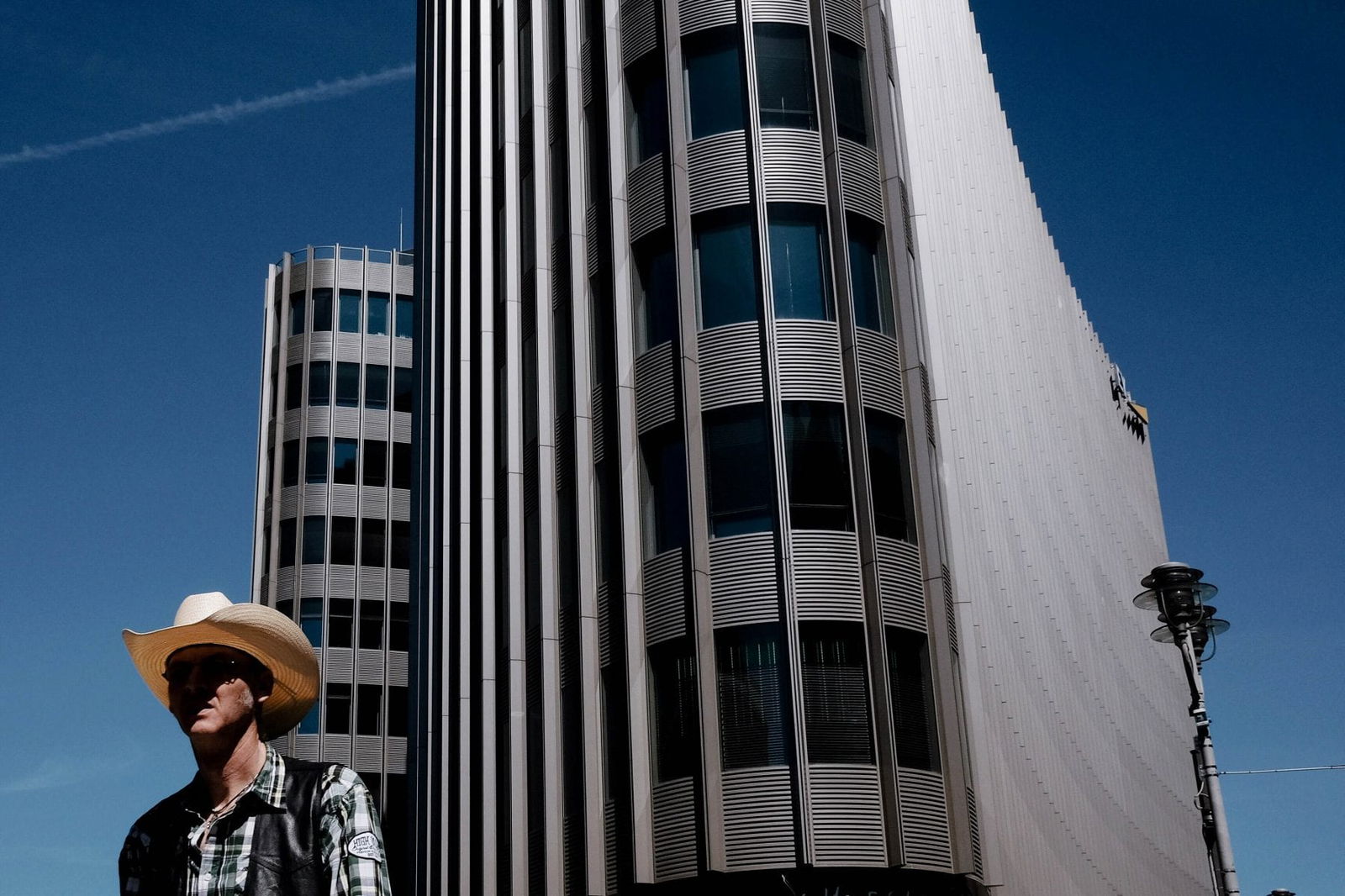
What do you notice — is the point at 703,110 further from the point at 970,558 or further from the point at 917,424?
the point at 970,558

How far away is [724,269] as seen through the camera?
2847 centimetres

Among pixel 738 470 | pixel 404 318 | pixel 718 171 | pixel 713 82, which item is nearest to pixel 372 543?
pixel 404 318

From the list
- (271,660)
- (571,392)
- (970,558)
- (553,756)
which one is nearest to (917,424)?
(970,558)

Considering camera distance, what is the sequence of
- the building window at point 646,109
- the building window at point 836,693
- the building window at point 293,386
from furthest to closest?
the building window at point 293,386
the building window at point 646,109
the building window at point 836,693

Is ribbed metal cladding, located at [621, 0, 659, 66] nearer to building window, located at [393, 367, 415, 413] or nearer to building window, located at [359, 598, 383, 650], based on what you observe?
building window, located at [359, 598, 383, 650]

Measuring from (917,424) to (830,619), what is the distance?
4356mm

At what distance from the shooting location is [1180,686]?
210ft

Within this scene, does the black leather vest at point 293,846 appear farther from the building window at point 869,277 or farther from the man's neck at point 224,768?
the building window at point 869,277

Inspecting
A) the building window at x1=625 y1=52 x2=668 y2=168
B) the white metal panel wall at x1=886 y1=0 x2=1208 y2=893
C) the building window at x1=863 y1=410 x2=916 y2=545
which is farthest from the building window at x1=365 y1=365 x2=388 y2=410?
the building window at x1=863 y1=410 x2=916 y2=545

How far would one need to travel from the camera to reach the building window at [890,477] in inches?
1061

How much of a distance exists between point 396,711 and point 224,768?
5576cm

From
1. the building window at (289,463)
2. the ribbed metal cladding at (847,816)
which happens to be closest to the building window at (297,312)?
the building window at (289,463)

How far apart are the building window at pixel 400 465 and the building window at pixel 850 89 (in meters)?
37.5

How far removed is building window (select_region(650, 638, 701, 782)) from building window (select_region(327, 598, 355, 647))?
35.7m
